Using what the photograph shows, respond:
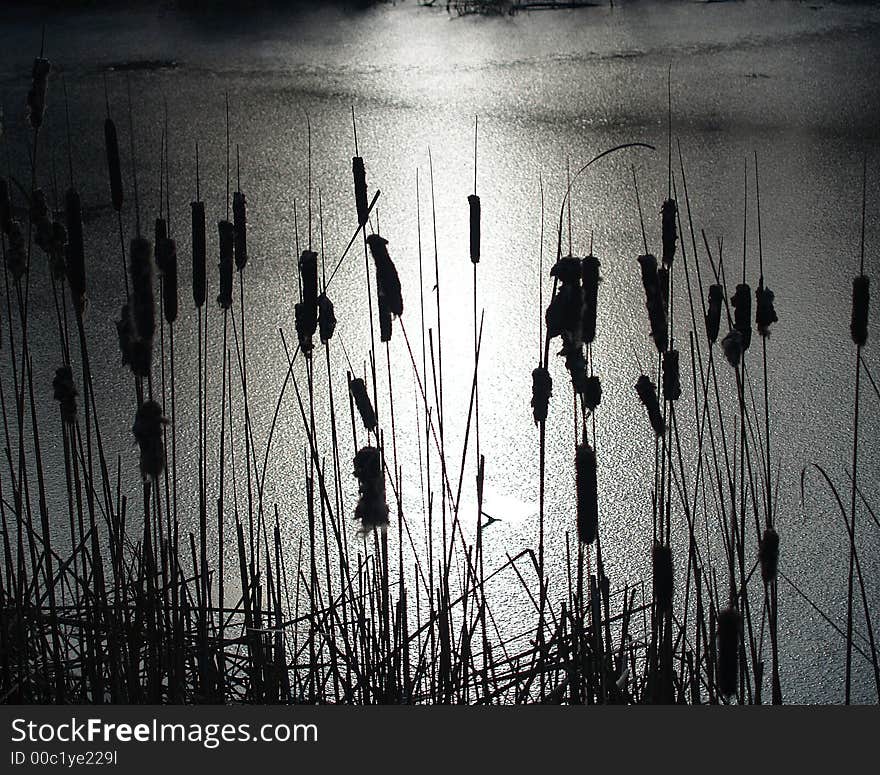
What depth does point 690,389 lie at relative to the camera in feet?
6.58

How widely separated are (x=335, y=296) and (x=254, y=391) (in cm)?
40

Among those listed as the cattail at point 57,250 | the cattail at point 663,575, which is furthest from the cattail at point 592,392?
the cattail at point 57,250

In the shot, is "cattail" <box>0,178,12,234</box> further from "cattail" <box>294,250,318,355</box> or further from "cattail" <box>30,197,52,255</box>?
"cattail" <box>294,250,318,355</box>

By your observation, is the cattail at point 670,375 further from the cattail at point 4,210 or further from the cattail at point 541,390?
the cattail at point 4,210

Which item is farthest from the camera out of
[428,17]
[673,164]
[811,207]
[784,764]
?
[428,17]

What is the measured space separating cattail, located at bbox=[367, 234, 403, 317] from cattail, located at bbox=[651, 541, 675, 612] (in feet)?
0.79

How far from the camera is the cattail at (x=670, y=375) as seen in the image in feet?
3.11

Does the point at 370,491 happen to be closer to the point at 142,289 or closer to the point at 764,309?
the point at 142,289

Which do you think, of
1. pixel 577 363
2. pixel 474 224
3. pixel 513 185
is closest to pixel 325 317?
pixel 474 224

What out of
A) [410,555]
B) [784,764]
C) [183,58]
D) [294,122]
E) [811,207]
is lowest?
[784,764]

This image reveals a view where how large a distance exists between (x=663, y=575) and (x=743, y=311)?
0.22 meters

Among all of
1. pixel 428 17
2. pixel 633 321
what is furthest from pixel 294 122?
pixel 633 321

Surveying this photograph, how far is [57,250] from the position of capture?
1.04 meters

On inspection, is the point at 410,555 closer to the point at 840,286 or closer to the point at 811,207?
the point at 840,286
